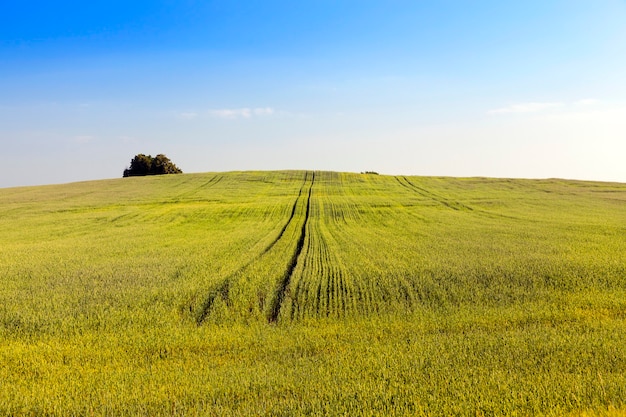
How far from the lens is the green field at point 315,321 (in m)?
6.78

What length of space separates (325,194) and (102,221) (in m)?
25.4

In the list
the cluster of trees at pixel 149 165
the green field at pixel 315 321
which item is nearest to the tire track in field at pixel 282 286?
the green field at pixel 315 321

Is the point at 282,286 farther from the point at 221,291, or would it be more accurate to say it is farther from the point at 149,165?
the point at 149,165

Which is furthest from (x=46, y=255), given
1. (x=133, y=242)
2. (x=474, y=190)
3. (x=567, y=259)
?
Result: (x=474, y=190)

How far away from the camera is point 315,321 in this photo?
35.5 feet

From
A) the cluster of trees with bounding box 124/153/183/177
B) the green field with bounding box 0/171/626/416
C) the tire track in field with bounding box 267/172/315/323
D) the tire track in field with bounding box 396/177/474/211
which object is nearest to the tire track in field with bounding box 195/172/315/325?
the green field with bounding box 0/171/626/416

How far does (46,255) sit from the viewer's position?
1895 cm

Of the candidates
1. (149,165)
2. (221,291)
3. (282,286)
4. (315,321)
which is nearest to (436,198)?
(282,286)

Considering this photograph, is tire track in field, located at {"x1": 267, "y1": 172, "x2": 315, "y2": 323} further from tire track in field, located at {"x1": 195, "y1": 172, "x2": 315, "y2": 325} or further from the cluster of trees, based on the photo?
the cluster of trees

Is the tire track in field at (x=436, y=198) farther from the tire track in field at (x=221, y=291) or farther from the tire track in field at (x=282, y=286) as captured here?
the tire track in field at (x=221, y=291)

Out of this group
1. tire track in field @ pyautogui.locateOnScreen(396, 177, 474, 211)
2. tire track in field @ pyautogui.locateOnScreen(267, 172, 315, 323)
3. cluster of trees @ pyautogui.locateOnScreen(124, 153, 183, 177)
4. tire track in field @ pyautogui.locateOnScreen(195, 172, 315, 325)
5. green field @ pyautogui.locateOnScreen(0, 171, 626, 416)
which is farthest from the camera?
cluster of trees @ pyautogui.locateOnScreen(124, 153, 183, 177)

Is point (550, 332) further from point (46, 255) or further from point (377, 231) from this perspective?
point (46, 255)

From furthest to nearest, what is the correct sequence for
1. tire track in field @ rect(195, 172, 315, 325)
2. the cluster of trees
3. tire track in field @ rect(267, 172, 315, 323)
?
1. the cluster of trees
2. tire track in field @ rect(267, 172, 315, 323)
3. tire track in field @ rect(195, 172, 315, 325)

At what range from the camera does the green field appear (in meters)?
6.78
